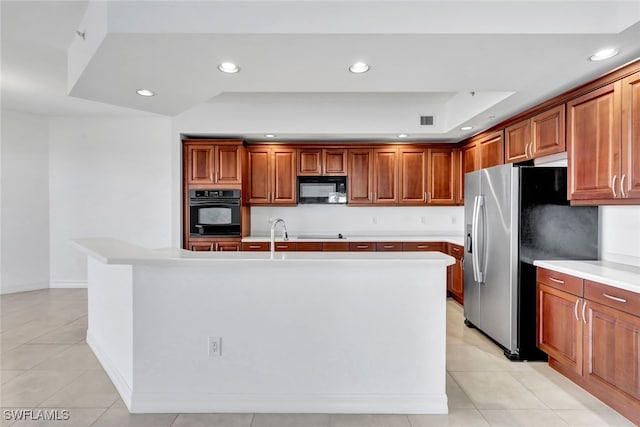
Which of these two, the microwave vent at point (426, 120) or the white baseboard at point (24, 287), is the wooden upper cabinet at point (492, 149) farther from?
the white baseboard at point (24, 287)

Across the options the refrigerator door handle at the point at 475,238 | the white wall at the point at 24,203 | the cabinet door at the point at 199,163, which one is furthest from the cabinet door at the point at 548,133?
the white wall at the point at 24,203

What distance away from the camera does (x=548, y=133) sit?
3238 millimetres

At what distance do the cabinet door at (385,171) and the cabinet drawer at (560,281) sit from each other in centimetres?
253

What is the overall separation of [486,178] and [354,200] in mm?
2058

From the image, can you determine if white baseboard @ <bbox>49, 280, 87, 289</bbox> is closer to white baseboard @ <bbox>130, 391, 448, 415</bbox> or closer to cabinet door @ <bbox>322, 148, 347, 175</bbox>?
white baseboard @ <bbox>130, 391, 448, 415</bbox>

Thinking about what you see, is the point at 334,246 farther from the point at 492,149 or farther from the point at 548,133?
the point at 548,133

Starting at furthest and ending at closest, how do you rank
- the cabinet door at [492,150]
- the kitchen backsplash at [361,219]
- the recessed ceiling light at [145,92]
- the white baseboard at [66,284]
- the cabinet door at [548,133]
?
the kitchen backsplash at [361,219]
the white baseboard at [66,284]
the cabinet door at [492,150]
the cabinet door at [548,133]
the recessed ceiling light at [145,92]

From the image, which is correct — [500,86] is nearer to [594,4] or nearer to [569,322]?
[594,4]

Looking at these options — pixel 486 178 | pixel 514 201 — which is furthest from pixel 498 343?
pixel 486 178

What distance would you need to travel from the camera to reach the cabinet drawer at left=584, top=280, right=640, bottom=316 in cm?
210

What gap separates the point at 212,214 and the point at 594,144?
4.25 m

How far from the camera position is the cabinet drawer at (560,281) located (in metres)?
2.55

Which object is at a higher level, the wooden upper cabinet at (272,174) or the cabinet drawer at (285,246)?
the wooden upper cabinet at (272,174)

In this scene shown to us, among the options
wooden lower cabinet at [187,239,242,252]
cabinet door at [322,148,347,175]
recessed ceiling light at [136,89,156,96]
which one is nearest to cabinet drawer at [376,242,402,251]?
cabinet door at [322,148,347,175]
